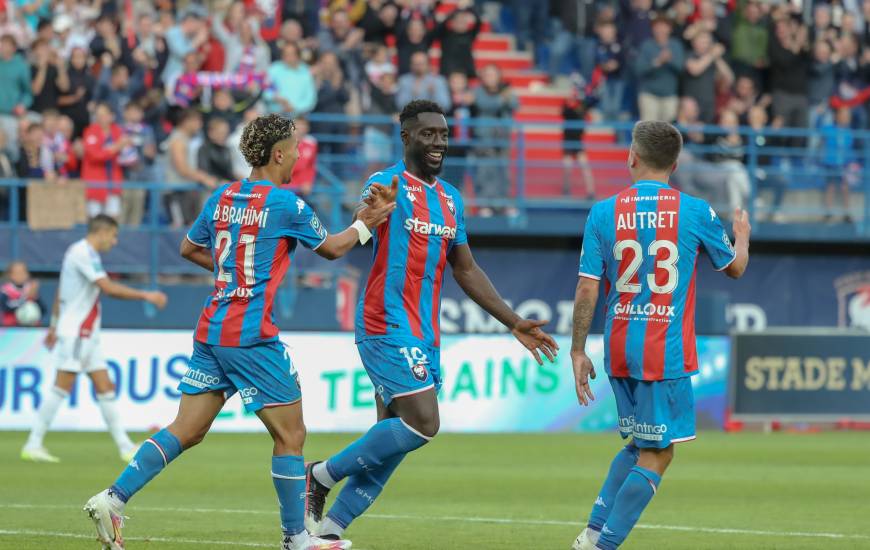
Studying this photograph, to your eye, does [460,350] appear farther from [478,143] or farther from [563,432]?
[478,143]

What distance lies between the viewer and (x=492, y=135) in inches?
954

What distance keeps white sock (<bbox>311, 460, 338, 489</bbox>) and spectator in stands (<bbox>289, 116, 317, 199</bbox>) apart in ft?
41.3

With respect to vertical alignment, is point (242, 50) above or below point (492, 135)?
above

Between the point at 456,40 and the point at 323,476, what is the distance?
54.9 ft

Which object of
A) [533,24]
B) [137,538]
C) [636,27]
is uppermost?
[533,24]

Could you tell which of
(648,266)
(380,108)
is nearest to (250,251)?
(648,266)

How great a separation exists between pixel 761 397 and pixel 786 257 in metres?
6.53

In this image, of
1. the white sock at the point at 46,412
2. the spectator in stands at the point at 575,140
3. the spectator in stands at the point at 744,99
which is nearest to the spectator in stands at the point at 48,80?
the spectator in stands at the point at 575,140

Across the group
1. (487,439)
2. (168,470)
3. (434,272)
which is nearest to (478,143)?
(487,439)

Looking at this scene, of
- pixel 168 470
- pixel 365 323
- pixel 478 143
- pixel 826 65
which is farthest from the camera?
pixel 826 65

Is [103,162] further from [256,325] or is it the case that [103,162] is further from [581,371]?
[581,371]

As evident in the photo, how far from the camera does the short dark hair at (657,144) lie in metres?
8.10

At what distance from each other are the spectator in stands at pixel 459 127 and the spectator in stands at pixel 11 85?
19.8 feet

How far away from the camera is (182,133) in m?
20.9
